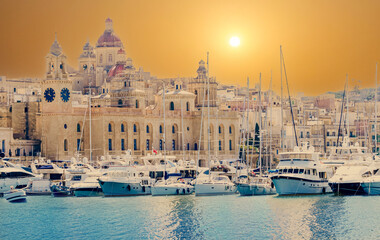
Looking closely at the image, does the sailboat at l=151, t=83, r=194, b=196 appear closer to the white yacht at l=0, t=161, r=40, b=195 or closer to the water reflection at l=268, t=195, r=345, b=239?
the water reflection at l=268, t=195, r=345, b=239

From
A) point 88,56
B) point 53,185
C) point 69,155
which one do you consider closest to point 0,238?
point 53,185

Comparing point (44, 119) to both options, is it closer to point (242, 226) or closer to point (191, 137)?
point (191, 137)

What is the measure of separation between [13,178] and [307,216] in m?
18.9

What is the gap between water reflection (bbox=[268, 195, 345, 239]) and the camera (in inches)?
1379

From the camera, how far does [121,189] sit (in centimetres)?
4844

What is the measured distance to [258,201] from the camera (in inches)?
1775

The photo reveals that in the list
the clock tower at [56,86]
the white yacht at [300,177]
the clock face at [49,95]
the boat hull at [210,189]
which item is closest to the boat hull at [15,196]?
the boat hull at [210,189]

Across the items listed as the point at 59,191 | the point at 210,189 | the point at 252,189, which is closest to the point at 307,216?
the point at 252,189

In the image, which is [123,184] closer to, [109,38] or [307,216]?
[307,216]

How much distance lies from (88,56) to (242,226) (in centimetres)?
5408

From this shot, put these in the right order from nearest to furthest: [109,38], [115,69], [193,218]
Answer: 1. [193,218]
2. [115,69]
3. [109,38]

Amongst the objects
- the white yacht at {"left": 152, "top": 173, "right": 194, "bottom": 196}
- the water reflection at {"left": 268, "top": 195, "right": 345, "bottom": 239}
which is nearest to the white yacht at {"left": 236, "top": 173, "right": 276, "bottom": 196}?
the water reflection at {"left": 268, "top": 195, "right": 345, "bottom": 239}

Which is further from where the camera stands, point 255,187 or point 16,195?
point 255,187

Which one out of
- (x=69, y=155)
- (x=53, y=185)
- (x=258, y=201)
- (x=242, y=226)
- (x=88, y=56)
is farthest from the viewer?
(x=88, y=56)
